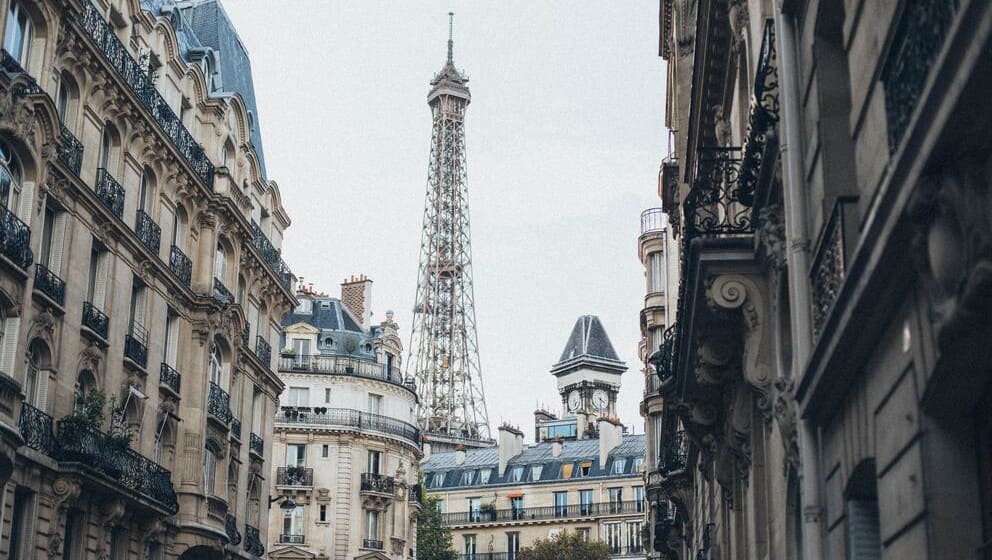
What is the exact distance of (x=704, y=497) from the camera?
91.6 ft

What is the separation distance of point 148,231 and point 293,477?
125ft

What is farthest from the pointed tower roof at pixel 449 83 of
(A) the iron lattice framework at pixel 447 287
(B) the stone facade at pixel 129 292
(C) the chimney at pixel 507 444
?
(B) the stone facade at pixel 129 292

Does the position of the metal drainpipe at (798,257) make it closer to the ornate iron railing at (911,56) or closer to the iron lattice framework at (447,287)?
the ornate iron railing at (911,56)

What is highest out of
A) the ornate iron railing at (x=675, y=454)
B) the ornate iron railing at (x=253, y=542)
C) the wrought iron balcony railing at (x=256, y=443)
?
the wrought iron balcony railing at (x=256, y=443)

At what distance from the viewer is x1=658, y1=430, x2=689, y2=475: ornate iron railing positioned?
3700cm

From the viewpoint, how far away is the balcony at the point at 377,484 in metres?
73.5

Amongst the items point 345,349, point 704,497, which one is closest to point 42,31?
point 704,497

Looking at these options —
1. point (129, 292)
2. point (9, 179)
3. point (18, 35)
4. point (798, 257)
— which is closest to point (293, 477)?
point (129, 292)

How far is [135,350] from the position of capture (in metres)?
35.2

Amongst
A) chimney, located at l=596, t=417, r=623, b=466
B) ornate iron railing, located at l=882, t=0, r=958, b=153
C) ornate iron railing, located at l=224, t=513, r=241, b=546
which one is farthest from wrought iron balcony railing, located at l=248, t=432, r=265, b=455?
chimney, located at l=596, t=417, r=623, b=466

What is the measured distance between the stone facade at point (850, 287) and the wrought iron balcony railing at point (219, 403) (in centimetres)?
2299

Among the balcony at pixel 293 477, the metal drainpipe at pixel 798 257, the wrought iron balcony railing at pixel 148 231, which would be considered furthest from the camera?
the balcony at pixel 293 477

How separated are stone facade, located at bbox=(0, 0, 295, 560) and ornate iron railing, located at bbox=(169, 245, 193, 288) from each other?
0.23 feet

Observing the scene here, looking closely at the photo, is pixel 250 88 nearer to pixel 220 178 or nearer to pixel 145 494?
pixel 220 178
